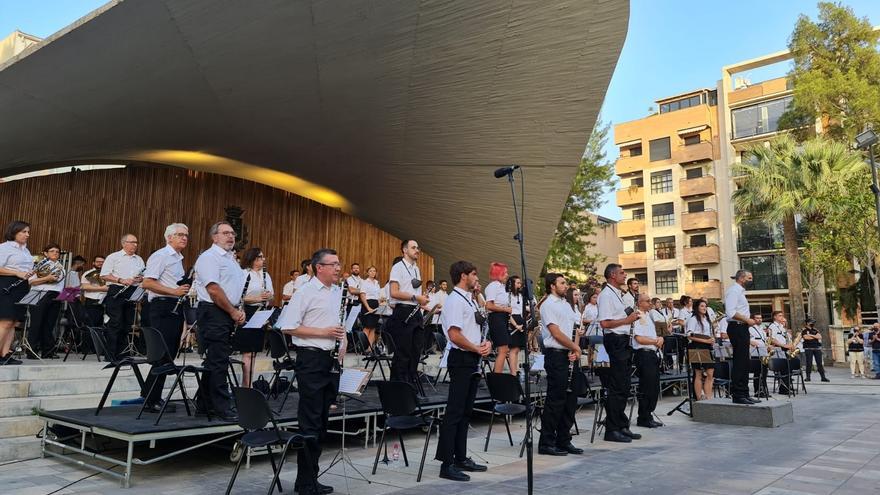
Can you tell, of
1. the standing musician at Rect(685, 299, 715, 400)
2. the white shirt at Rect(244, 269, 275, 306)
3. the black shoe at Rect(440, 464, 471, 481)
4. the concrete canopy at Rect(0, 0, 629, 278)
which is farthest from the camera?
the standing musician at Rect(685, 299, 715, 400)

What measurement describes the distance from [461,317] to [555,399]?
65.4 inches

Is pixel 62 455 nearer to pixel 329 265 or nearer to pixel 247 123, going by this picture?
pixel 329 265

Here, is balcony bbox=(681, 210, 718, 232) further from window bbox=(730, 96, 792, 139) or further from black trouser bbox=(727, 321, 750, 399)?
black trouser bbox=(727, 321, 750, 399)

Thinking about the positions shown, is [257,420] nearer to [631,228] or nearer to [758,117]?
[758,117]

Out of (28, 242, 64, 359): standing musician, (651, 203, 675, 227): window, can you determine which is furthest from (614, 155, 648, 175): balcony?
(28, 242, 64, 359): standing musician

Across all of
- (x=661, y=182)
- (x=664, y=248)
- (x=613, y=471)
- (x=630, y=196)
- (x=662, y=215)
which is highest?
(x=661, y=182)

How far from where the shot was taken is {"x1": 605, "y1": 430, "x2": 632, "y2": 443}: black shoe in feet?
22.1

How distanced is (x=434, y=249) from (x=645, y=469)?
1239 cm

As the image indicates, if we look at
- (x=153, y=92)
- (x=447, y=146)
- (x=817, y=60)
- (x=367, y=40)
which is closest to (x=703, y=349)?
(x=447, y=146)

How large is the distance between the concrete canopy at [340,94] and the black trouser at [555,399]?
6.28 metres

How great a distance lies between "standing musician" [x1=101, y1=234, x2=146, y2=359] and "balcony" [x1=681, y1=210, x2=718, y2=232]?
34.4 m

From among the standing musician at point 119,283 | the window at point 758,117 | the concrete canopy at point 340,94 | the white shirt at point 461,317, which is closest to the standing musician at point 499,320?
the white shirt at point 461,317

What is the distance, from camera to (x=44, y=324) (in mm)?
8227

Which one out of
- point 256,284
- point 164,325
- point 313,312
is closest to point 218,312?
point 164,325
